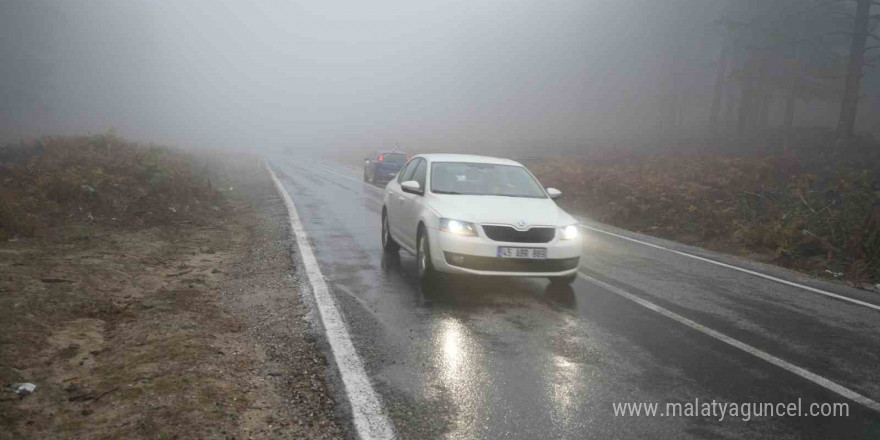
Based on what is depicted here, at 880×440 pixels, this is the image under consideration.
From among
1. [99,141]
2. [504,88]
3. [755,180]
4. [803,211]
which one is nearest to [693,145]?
[755,180]

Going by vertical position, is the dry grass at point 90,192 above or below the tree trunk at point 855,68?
below

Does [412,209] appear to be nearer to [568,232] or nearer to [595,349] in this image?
[568,232]

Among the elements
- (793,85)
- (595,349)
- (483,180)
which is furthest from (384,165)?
(793,85)

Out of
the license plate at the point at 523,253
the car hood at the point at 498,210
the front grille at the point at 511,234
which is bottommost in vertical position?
the license plate at the point at 523,253

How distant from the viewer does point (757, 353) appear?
505cm

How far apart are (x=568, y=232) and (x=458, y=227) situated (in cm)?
131

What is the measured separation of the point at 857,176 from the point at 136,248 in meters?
17.0

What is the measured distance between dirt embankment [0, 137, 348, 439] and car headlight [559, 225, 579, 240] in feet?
9.96

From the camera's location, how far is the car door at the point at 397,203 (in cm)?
839

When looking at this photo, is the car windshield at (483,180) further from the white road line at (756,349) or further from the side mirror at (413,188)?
the white road line at (756,349)

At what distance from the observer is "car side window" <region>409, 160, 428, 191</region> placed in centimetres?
817

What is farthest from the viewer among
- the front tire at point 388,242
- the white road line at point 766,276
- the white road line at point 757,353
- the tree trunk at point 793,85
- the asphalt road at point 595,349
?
the tree trunk at point 793,85

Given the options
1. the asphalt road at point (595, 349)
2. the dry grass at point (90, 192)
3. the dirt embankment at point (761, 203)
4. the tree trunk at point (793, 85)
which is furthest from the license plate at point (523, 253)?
the tree trunk at point (793, 85)

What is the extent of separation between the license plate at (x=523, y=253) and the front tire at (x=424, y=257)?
88 centimetres
